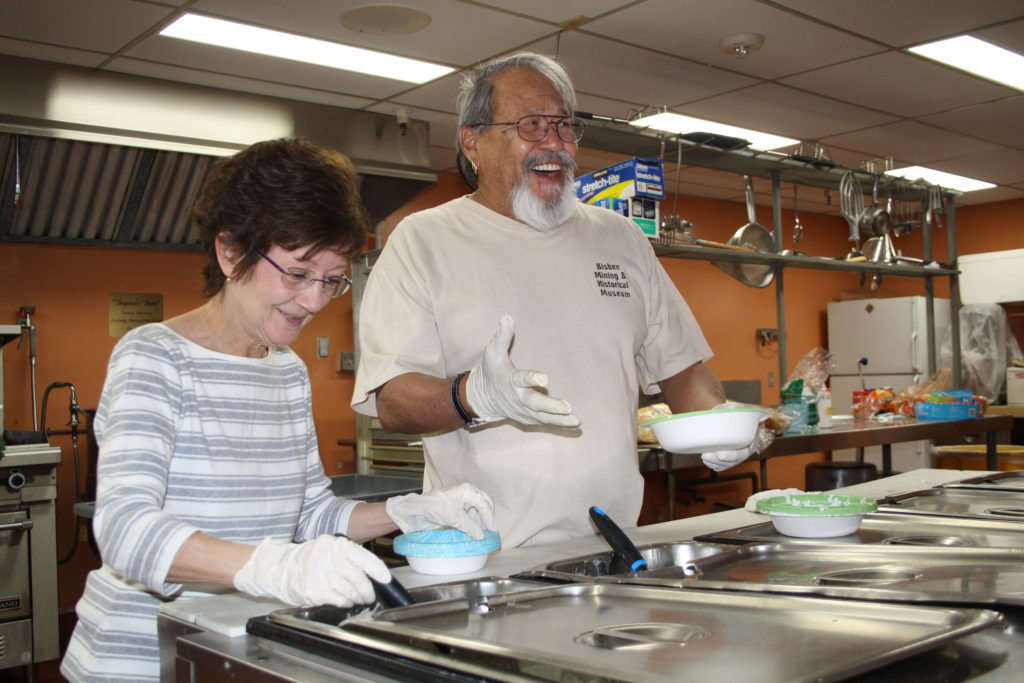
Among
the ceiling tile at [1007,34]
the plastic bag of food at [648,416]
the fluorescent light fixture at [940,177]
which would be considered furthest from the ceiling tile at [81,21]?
the fluorescent light fixture at [940,177]

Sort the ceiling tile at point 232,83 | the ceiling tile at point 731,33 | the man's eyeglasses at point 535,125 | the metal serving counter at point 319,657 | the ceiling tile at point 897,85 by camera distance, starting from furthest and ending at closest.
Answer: the ceiling tile at point 897,85, the ceiling tile at point 232,83, the ceiling tile at point 731,33, the man's eyeglasses at point 535,125, the metal serving counter at point 319,657

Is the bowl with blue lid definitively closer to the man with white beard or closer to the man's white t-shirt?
the man with white beard

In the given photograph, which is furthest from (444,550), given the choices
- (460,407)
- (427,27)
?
(427,27)

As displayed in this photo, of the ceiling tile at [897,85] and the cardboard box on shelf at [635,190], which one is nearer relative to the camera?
the cardboard box on shelf at [635,190]

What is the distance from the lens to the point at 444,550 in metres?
1.31

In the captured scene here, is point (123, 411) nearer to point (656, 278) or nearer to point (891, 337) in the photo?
point (656, 278)

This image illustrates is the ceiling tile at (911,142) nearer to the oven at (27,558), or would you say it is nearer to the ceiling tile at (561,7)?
the ceiling tile at (561,7)

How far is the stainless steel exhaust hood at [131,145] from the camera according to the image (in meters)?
4.02

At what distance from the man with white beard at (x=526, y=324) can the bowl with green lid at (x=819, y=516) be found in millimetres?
215

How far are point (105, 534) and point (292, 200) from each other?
0.52 m

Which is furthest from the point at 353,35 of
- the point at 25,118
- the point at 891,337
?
the point at 891,337

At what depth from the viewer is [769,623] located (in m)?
0.99

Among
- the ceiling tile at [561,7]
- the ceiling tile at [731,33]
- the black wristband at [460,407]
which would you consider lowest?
the black wristband at [460,407]

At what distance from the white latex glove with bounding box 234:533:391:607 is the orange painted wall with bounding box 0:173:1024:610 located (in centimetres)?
416
